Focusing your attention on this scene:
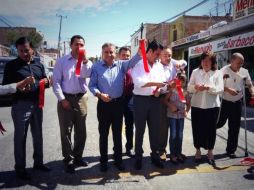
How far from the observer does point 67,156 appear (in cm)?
472

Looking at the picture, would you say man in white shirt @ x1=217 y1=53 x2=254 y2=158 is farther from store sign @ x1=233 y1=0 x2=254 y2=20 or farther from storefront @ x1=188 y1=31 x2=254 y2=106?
store sign @ x1=233 y1=0 x2=254 y2=20

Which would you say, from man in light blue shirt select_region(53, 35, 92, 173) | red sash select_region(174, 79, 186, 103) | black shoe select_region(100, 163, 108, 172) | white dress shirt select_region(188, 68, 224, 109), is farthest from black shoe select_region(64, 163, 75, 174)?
white dress shirt select_region(188, 68, 224, 109)

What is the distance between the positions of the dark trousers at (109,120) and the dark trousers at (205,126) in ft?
4.88

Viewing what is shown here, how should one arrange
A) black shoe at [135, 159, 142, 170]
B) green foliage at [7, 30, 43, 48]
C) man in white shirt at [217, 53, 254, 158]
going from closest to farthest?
1. black shoe at [135, 159, 142, 170]
2. man in white shirt at [217, 53, 254, 158]
3. green foliage at [7, 30, 43, 48]

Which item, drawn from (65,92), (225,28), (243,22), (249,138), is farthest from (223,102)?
(225,28)

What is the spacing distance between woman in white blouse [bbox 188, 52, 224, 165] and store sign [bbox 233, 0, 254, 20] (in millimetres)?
11432

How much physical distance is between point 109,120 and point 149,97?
80 centimetres

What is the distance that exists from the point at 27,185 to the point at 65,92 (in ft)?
5.18

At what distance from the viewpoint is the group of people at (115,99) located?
435cm

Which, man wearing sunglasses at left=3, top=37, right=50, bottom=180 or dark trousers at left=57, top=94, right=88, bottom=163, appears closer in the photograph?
man wearing sunglasses at left=3, top=37, right=50, bottom=180

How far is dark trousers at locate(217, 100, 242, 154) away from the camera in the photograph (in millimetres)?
5477

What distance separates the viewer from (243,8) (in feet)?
50.1

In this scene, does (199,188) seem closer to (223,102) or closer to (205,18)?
(223,102)

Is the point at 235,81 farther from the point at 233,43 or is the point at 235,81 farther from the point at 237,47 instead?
the point at 233,43
